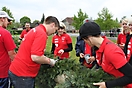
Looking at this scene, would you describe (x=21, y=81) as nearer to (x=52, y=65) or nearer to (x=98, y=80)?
(x=52, y=65)

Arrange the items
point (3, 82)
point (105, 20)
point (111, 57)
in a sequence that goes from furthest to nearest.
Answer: point (105, 20) < point (3, 82) < point (111, 57)

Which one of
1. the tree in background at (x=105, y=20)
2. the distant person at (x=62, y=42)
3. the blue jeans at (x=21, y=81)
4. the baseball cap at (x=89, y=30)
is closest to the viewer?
the baseball cap at (x=89, y=30)

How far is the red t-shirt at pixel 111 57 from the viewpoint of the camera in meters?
2.12

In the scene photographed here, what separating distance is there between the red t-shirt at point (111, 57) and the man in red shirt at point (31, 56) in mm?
1062

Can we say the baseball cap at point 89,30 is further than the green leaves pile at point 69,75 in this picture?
No

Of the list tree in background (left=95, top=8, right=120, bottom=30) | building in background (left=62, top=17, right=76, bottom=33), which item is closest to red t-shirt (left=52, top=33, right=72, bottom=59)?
tree in background (left=95, top=8, right=120, bottom=30)

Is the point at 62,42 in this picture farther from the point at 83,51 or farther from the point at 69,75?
the point at 69,75

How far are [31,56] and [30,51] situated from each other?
0.42ft

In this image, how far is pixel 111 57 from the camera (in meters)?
2.16

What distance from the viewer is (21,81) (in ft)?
11.4

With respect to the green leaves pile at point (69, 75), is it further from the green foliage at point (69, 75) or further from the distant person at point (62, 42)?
the distant person at point (62, 42)

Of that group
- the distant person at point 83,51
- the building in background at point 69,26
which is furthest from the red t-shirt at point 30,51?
the building in background at point 69,26

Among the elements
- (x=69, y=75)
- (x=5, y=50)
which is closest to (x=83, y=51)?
(x=5, y=50)

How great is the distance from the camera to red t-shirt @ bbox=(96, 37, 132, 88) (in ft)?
6.96
